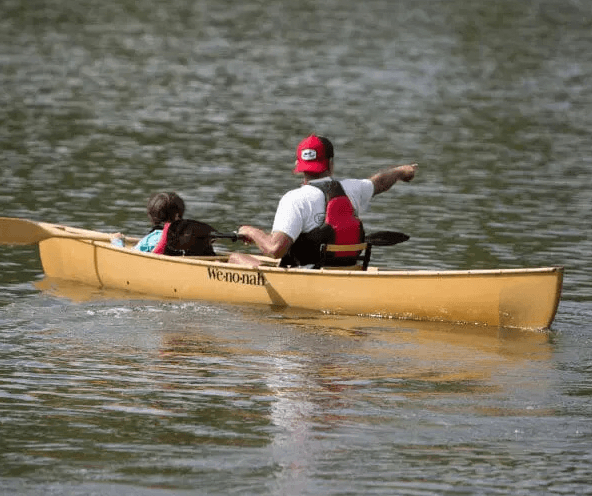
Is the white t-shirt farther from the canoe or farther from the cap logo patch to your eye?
the canoe

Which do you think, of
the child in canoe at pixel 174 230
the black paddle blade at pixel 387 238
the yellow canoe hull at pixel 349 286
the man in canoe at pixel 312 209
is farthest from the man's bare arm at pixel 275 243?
the child in canoe at pixel 174 230

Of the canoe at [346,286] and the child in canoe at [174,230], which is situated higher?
the child in canoe at [174,230]

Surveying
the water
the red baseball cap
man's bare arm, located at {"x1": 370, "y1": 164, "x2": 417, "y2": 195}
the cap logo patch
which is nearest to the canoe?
the water

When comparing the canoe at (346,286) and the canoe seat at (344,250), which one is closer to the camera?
the canoe at (346,286)

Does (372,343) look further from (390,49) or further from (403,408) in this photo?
(390,49)

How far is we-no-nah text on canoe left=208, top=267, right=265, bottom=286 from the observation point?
14.3 metres

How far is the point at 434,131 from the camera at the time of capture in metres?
28.3

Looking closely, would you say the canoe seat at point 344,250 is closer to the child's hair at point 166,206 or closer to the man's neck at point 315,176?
the man's neck at point 315,176

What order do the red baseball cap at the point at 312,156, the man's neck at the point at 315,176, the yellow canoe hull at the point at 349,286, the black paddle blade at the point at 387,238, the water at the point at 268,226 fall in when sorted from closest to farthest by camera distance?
1. the water at the point at 268,226
2. the yellow canoe hull at the point at 349,286
3. the red baseball cap at the point at 312,156
4. the man's neck at the point at 315,176
5. the black paddle blade at the point at 387,238

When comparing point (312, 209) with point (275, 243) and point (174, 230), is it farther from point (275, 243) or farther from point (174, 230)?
point (174, 230)

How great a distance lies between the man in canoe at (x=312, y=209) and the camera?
536 inches

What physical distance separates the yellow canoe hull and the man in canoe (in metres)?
0.34

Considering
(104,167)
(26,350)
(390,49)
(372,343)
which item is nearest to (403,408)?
(372,343)

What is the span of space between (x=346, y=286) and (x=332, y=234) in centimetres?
47
